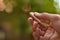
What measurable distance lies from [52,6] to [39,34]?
0.52 meters

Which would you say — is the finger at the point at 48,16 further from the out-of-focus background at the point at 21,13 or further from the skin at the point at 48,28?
the out-of-focus background at the point at 21,13

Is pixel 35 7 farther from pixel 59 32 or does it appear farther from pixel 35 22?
pixel 59 32

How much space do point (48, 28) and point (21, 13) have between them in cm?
55

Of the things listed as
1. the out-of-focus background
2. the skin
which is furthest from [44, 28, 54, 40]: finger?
the out-of-focus background

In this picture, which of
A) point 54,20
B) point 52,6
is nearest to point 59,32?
point 54,20

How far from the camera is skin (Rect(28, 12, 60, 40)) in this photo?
64 cm

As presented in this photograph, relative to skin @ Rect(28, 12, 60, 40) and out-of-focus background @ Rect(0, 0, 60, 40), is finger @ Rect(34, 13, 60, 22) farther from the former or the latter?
out-of-focus background @ Rect(0, 0, 60, 40)

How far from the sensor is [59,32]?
0.65 metres

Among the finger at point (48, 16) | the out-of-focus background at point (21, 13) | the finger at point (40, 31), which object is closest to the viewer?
the finger at point (48, 16)

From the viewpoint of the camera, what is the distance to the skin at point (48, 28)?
64 cm

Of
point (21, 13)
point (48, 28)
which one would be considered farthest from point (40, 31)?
point (21, 13)

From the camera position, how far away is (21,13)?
1255 millimetres

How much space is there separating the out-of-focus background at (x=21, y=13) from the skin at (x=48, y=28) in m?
0.48

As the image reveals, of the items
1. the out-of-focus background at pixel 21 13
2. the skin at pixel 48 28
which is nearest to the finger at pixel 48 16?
Answer: the skin at pixel 48 28
